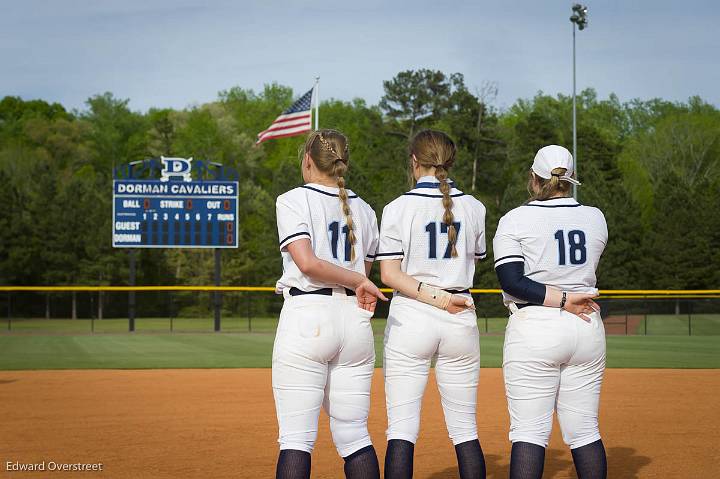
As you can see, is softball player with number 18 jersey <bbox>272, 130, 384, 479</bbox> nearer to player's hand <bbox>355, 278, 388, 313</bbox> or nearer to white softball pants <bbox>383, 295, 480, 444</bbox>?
player's hand <bbox>355, 278, 388, 313</bbox>

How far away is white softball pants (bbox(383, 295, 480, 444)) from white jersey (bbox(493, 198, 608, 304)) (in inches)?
15.4

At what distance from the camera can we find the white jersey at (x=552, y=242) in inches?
175

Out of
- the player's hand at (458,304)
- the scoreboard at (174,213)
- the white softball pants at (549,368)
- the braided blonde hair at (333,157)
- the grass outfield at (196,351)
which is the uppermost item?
the scoreboard at (174,213)

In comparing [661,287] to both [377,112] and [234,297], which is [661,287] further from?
[377,112]

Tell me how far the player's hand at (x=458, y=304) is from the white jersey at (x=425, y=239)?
78 mm

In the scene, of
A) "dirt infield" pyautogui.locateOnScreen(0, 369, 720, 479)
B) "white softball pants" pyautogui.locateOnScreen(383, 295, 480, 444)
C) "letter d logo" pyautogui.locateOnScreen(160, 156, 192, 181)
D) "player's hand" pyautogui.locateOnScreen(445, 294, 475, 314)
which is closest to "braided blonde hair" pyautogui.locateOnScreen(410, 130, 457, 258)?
"player's hand" pyautogui.locateOnScreen(445, 294, 475, 314)

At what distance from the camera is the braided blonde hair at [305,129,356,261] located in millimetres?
4273

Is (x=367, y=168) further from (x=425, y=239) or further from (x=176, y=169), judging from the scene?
(x=425, y=239)

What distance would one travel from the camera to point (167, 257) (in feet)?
166

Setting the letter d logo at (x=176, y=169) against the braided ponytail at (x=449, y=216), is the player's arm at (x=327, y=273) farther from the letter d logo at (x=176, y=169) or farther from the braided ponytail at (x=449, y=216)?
the letter d logo at (x=176, y=169)

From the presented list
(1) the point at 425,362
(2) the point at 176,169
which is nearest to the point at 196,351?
(2) the point at 176,169

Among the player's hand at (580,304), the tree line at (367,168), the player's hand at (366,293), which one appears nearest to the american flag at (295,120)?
the tree line at (367,168)

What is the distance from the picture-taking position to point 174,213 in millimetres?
24781

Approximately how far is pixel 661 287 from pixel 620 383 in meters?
31.7
